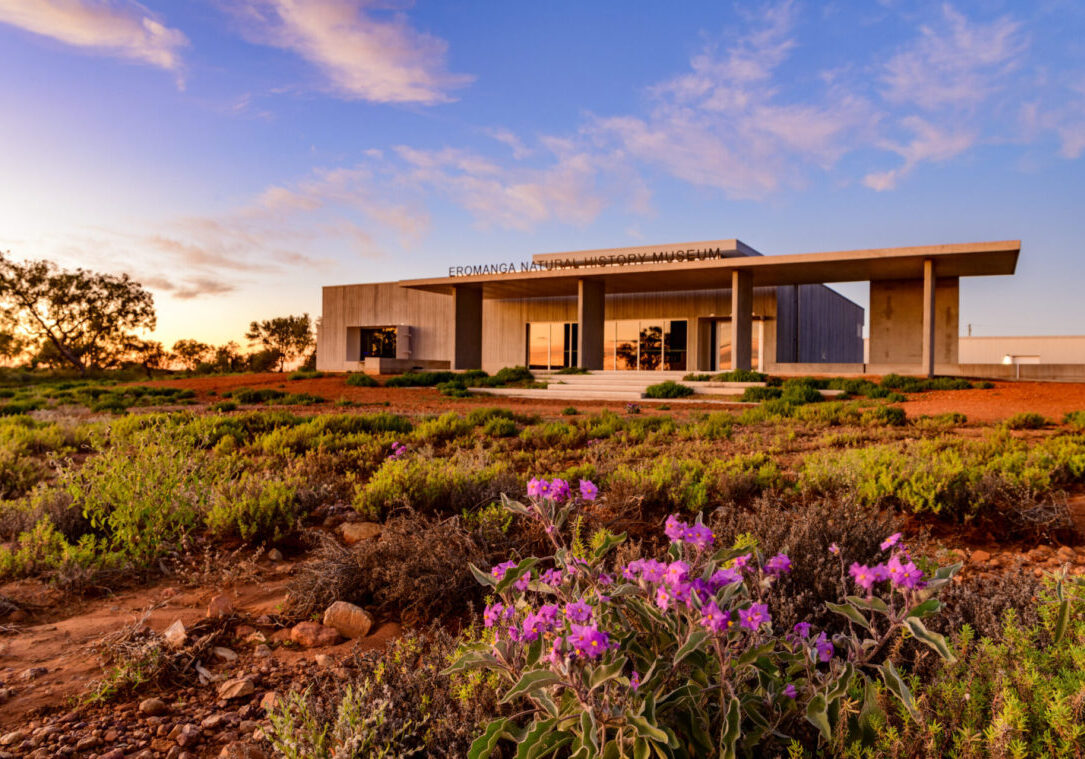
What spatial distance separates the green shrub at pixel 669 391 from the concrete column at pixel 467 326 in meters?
10.5

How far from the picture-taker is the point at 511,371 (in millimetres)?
20938

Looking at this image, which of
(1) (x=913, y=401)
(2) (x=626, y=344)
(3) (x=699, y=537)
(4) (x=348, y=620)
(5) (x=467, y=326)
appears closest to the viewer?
(3) (x=699, y=537)

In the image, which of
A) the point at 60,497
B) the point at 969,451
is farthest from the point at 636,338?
the point at 60,497

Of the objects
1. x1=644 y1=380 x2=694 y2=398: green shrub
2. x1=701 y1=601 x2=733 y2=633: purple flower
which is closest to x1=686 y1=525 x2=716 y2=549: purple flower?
x1=701 y1=601 x2=733 y2=633: purple flower

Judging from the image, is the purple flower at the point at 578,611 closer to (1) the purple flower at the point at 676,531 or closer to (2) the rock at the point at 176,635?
(1) the purple flower at the point at 676,531

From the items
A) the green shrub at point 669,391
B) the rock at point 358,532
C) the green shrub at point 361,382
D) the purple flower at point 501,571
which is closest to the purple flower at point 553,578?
the purple flower at point 501,571

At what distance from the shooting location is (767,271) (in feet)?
66.7

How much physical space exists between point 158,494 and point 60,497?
2.89 feet

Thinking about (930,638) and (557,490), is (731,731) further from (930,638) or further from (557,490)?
(557,490)

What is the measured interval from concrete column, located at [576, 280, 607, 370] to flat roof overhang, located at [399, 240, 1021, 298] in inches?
19.0

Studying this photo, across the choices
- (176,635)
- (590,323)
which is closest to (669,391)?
(590,323)

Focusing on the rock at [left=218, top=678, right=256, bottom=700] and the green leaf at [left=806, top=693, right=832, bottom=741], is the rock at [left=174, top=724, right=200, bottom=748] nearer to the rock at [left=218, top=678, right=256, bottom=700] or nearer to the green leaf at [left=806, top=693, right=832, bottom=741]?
the rock at [left=218, top=678, right=256, bottom=700]

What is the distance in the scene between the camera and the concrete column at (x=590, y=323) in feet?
73.8

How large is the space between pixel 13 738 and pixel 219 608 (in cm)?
87
